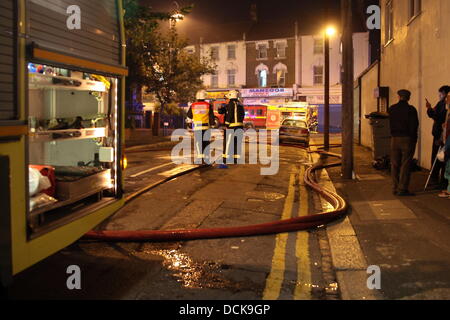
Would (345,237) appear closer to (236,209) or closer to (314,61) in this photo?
(236,209)

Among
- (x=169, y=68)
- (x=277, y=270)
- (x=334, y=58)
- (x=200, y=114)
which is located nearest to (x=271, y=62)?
(x=334, y=58)

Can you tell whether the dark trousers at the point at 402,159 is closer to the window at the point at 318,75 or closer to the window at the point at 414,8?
the window at the point at 414,8

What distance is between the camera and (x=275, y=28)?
45.3 m

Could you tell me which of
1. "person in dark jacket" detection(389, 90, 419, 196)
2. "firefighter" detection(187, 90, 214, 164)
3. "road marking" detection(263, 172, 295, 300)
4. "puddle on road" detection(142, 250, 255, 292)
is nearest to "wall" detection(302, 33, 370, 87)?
"firefighter" detection(187, 90, 214, 164)

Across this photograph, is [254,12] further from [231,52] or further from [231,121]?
[231,121]

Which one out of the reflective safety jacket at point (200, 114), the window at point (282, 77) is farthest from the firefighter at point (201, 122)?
the window at point (282, 77)

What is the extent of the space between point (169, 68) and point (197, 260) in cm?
2141

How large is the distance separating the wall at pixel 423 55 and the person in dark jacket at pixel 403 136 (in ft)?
6.73

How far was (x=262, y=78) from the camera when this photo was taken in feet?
149

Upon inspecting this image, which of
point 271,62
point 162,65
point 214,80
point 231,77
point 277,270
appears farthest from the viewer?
point 214,80

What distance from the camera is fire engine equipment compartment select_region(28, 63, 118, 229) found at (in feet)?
14.1

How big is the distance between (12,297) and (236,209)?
12.9ft
